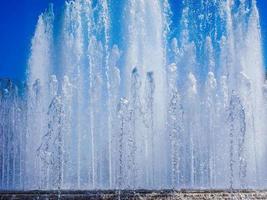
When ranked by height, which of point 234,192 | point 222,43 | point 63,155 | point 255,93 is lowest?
point 234,192

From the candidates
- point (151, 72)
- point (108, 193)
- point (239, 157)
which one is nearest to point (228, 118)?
point (239, 157)

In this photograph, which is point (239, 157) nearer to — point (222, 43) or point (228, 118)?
point (228, 118)

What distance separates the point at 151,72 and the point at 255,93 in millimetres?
6860

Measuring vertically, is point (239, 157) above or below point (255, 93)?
below

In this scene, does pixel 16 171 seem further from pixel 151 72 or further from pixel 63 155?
pixel 151 72

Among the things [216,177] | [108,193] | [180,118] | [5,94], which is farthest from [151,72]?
[108,193]

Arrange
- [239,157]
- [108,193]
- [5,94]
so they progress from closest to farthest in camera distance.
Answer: [108,193] < [239,157] < [5,94]

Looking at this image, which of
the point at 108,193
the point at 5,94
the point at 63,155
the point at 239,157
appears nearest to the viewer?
the point at 108,193

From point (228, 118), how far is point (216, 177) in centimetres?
369

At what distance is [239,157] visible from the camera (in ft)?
105

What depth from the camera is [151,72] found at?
3381 centimetres

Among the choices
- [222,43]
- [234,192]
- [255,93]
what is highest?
[222,43]

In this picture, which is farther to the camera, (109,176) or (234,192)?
(109,176)

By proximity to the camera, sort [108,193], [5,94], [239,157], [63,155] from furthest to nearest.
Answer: [5,94], [63,155], [239,157], [108,193]
